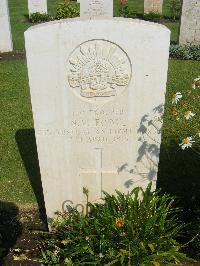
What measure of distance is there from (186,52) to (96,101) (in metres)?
7.28

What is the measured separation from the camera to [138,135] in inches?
137

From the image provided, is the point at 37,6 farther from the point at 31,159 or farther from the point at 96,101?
the point at 96,101

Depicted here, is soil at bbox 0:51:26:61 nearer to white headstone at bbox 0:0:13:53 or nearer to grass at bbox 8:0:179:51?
white headstone at bbox 0:0:13:53

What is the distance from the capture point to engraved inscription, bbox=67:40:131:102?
3.03 meters

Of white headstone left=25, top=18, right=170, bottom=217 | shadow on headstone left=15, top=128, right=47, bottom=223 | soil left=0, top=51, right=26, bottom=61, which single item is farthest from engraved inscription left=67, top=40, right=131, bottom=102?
soil left=0, top=51, right=26, bottom=61

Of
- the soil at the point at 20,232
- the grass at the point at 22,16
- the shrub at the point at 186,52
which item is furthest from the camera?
the grass at the point at 22,16

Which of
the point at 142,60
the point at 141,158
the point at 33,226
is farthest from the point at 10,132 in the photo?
the point at 142,60

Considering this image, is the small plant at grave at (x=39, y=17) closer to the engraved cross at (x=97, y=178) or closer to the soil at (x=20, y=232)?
the soil at (x=20, y=232)

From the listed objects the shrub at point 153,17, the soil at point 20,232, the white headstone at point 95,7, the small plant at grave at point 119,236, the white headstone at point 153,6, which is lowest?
the soil at point 20,232

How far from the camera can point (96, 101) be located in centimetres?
330

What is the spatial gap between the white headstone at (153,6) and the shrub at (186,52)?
5233mm

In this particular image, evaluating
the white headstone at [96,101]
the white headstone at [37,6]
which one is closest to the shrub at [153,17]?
the white headstone at [37,6]

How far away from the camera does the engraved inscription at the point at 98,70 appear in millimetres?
3027

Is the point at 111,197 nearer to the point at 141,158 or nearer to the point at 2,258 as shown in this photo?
the point at 141,158
